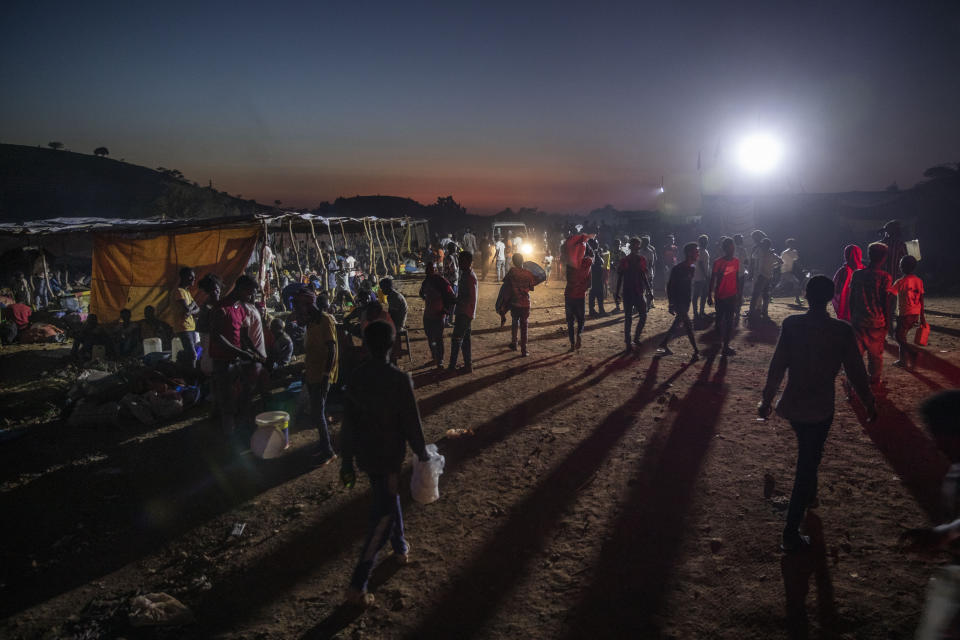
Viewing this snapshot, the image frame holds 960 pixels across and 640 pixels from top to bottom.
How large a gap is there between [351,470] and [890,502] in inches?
181

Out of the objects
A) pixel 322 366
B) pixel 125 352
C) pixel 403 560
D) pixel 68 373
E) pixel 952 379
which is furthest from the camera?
pixel 125 352

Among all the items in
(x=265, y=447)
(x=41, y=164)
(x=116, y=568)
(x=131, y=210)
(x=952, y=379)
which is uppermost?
(x=41, y=164)

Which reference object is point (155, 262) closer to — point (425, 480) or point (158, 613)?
point (158, 613)

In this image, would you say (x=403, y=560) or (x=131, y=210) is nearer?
(x=403, y=560)

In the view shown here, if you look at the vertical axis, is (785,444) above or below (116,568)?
above

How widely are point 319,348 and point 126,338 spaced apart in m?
8.08

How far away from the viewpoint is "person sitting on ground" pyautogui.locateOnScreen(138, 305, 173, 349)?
34.1 feet

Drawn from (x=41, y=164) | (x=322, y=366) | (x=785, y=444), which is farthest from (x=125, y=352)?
(x=41, y=164)

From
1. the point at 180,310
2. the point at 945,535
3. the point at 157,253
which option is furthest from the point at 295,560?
the point at 157,253

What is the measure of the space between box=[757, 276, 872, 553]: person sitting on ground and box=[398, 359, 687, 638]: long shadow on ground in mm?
1901

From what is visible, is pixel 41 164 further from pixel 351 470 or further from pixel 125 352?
pixel 351 470

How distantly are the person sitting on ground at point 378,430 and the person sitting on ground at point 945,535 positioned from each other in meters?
2.46

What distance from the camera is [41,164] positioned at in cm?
4531

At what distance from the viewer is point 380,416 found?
9.98 feet
